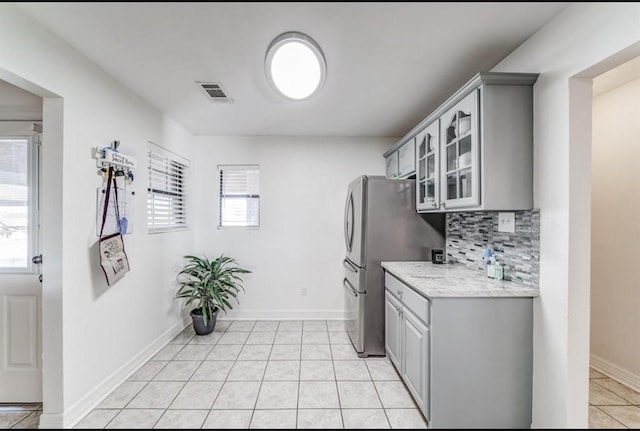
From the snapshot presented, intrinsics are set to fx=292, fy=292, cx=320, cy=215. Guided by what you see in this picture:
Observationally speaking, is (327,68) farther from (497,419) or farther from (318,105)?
(497,419)

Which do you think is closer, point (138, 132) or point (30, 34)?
point (30, 34)

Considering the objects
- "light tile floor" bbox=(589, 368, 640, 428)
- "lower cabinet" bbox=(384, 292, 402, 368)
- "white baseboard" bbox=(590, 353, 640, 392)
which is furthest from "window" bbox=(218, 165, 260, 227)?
"white baseboard" bbox=(590, 353, 640, 392)

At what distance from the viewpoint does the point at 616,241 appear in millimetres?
2385

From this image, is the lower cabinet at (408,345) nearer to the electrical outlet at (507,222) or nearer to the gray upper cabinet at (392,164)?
the electrical outlet at (507,222)

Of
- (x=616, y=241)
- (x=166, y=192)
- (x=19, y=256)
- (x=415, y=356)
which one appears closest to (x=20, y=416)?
(x=19, y=256)

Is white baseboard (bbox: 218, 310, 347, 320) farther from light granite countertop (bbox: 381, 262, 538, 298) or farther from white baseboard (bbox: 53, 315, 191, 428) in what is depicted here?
light granite countertop (bbox: 381, 262, 538, 298)

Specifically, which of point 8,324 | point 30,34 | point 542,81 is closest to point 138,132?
point 30,34

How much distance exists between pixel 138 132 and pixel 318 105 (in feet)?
5.56

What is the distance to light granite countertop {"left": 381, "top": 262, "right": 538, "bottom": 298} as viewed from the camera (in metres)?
1.77

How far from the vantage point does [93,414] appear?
1981 mm

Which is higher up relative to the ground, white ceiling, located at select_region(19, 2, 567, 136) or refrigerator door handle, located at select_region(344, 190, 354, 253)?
white ceiling, located at select_region(19, 2, 567, 136)

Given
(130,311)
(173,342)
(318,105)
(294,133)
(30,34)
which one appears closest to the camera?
(30,34)

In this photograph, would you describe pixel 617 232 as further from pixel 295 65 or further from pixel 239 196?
pixel 239 196

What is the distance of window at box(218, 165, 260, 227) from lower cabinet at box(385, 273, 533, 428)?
2.78 metres
